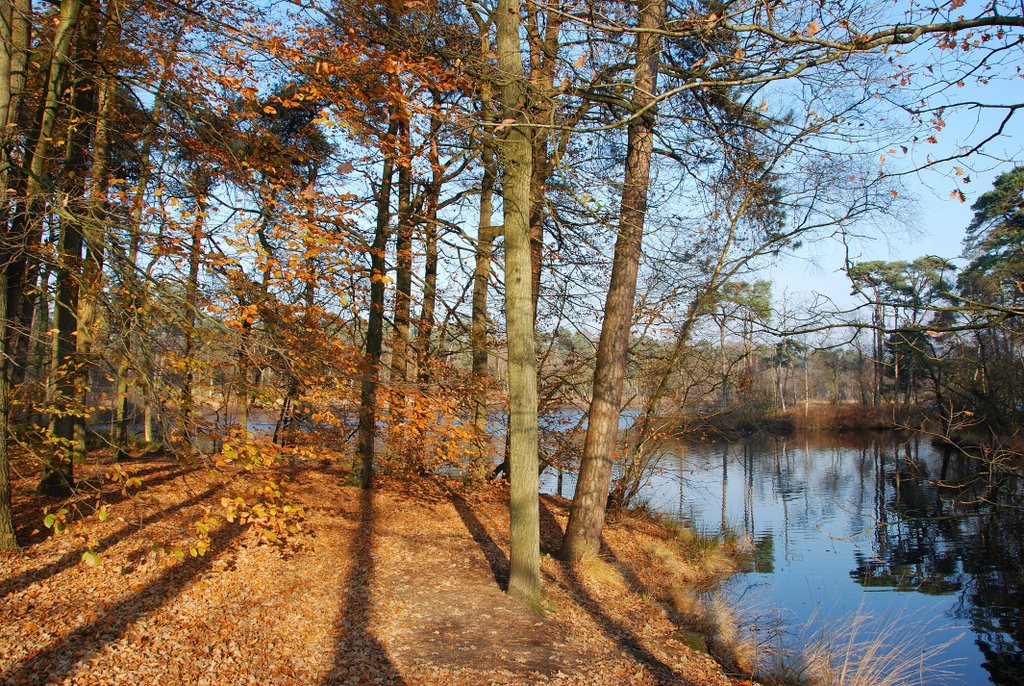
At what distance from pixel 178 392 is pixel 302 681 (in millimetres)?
2706

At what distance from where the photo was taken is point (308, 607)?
6406 millimetres

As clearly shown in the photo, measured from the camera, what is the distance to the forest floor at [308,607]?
517cm

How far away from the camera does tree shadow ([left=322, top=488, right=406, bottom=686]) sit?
524 cm

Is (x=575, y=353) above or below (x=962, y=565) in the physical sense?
above

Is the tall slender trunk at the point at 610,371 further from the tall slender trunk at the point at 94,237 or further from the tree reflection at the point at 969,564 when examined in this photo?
the tall slender trunk at the point at 94,237

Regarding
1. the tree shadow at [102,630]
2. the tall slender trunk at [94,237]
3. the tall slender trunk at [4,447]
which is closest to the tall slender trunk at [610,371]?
the tree shadow at [102,630]

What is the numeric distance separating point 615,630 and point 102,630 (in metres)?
4.87

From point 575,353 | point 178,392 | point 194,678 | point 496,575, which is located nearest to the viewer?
point 194,678

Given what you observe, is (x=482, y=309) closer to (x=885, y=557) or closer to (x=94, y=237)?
(x=94, y=237)

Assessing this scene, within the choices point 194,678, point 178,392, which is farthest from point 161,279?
point 194,678

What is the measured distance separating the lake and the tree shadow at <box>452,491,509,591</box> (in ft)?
10.6

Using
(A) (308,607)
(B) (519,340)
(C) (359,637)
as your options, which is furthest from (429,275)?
(C) (359,637)

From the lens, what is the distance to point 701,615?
825 centimetres

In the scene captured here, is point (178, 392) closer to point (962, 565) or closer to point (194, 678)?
point (194, 678)
